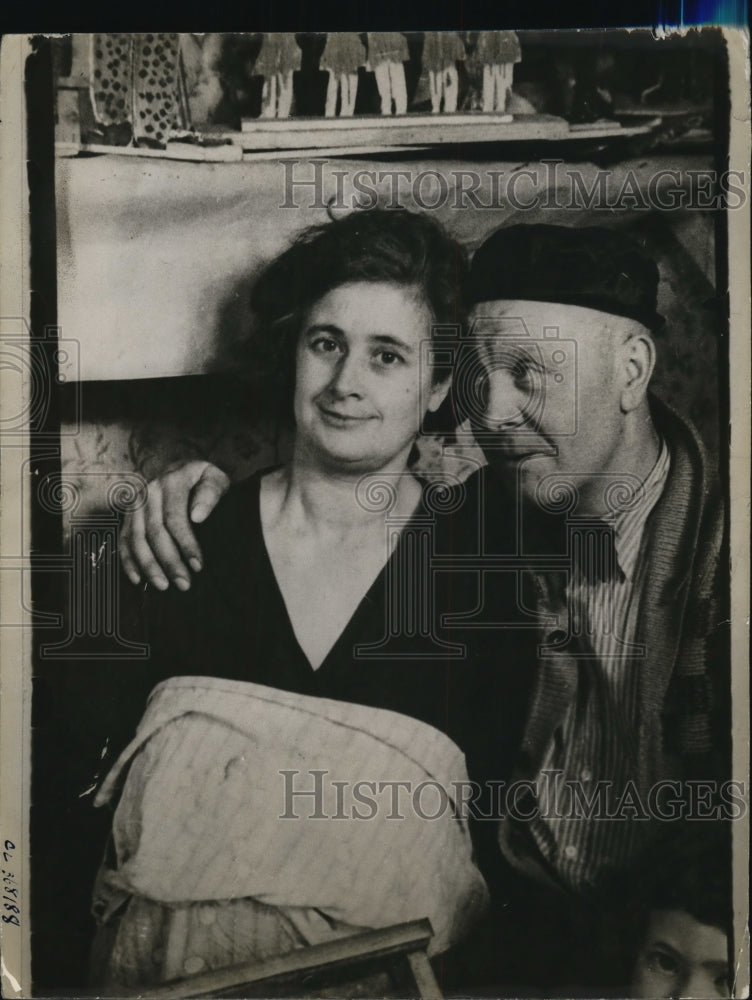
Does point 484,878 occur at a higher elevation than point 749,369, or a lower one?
lower

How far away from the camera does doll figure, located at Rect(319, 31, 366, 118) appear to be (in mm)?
1474

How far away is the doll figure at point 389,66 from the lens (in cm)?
147

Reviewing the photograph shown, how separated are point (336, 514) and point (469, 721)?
1.60ft

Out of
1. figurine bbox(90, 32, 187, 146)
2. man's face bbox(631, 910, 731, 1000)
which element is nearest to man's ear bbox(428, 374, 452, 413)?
figurine bbox(90, 32, 187, 146)

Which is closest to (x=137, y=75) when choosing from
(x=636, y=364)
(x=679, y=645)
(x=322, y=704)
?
(x=636, y=364)

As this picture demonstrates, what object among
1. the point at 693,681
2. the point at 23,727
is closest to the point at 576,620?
the point at 693,681

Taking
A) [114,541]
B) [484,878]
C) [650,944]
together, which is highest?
[114,541]

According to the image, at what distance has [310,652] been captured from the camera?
57.9 inches

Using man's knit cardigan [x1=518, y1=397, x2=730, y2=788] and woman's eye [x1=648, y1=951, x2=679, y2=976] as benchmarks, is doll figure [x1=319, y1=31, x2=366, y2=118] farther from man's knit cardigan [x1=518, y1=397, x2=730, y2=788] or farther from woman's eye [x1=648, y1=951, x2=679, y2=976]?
woman's eye [x1=648, y1=951, x2=679, y2=976]

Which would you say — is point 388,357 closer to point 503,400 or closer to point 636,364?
point 503,400

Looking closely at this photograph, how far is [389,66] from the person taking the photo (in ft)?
4.84

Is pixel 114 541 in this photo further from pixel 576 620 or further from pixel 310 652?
pixel 576 620
